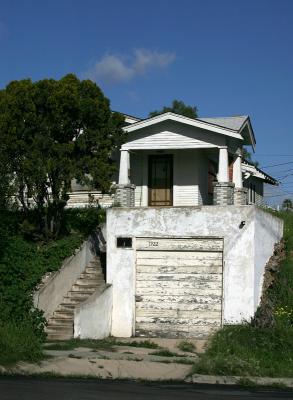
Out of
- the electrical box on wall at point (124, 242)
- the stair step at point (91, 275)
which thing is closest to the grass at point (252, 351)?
the electrical box on wall at point (124, 242)

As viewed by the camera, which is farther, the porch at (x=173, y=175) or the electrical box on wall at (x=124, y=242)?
the porch at (x=173, y=175)

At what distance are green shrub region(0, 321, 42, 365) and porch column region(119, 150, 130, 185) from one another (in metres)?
9.56

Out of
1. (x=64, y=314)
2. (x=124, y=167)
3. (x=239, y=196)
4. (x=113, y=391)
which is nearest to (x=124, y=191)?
(x=124, y=167)

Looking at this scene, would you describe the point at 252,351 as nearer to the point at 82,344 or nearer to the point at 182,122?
the point at 82,344

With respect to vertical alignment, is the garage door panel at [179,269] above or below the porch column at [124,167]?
below

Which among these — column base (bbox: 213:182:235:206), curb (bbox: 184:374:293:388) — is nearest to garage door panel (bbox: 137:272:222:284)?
column base (bbox: 213:182:235:206)

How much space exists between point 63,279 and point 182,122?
7441 mm

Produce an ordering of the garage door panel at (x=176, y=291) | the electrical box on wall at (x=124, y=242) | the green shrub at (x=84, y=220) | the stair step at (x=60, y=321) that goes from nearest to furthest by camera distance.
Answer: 1. the stair step at (x=60, y=321)
2. the garage door panel at (x=176, y=291)
3. the electrical box on wall at (x=124, y=242)
4. the green shrub at (x=84, y=220)

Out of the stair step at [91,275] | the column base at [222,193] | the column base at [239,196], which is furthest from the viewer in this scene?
the column base at [239,196]

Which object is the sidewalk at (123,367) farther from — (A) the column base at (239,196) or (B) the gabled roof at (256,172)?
(B) the gabled roof at (256,172)

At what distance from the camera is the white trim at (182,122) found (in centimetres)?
2161

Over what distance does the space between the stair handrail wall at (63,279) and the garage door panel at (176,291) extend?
2096 mm

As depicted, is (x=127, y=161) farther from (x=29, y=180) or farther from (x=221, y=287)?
(x=221, y=287)

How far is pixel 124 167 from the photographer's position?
2231 cm
